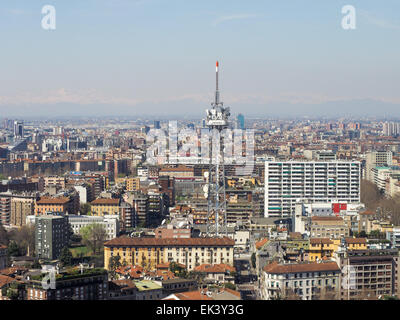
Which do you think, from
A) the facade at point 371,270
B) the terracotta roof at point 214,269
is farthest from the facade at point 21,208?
the facade at point 371,270

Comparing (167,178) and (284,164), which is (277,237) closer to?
(284,164)

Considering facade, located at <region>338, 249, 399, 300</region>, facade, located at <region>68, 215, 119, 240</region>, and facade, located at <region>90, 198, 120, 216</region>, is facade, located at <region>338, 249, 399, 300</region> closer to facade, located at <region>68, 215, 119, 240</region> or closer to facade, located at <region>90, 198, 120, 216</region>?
facade, located at <region>68, 215, 119, 240</region>

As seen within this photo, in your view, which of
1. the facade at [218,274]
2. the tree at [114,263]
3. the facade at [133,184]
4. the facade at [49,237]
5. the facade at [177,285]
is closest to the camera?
the facade at [177,285]

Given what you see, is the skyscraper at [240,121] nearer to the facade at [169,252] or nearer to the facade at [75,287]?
the facade at [169,252]

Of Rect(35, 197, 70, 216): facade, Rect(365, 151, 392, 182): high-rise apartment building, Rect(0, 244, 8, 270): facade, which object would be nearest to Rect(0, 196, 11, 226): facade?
Rect(35, 197, 70, 216): facade
